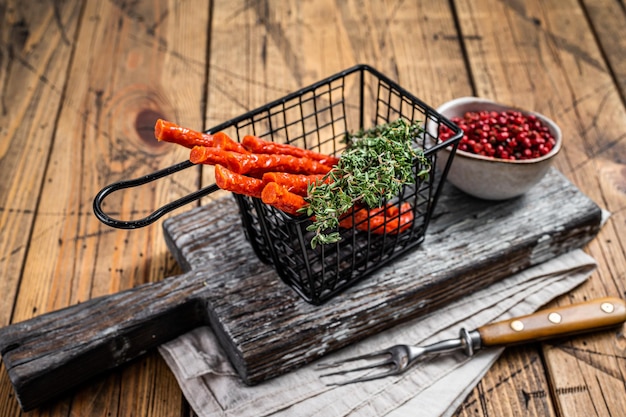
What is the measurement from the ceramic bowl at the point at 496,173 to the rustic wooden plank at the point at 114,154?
655mm

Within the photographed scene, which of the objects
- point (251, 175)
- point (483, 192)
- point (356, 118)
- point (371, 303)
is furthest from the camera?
point (356, 118)

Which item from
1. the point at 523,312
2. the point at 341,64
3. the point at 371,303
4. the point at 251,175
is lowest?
the point at 523,312

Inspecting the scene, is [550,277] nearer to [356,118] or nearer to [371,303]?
[371,303]

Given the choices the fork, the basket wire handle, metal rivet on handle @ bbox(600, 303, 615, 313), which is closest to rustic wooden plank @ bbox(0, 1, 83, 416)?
the basket wire handle

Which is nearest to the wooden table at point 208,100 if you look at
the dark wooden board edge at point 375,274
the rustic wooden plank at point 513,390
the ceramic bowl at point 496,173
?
the rustic wooden plank at point 513,390

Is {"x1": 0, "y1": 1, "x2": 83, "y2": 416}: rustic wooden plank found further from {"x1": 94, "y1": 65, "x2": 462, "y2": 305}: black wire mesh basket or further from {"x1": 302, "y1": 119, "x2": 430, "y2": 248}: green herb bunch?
{"x1": 302, "y1": 119, "x2": 430, "y2": 248}: green herb bunch

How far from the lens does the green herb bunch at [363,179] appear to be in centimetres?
115

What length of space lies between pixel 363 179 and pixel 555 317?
51 cm

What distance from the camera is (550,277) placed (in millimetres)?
1521

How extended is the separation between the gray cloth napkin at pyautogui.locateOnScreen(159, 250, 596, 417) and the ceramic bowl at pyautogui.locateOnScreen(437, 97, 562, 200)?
0.74ft

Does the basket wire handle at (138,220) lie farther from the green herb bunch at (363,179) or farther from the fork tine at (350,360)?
the fork tine at (350,360)

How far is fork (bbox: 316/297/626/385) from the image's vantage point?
53.2 inches

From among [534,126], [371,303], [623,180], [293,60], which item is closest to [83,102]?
[293,60]

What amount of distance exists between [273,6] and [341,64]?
0.35 m
